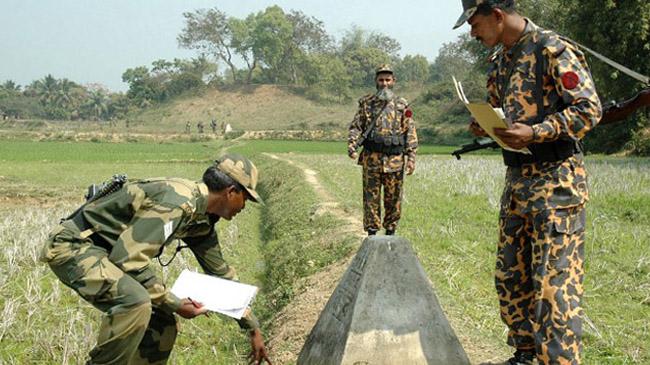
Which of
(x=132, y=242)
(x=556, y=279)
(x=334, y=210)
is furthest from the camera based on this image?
(x=334, y=210)

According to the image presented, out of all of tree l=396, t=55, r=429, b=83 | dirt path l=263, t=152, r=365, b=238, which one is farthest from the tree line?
dirt path l=263, t=152, r=365, b=238

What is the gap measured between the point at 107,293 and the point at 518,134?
2.16m

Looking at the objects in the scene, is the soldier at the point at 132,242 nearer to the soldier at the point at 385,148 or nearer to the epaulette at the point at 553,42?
the epaulette at the point at 553,42

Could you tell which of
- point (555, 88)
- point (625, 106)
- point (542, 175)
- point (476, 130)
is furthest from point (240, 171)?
point (625, 106)

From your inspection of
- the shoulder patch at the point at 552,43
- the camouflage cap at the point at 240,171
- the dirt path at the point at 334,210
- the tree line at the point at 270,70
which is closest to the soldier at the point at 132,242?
the camouflage cap at the point at 240,171

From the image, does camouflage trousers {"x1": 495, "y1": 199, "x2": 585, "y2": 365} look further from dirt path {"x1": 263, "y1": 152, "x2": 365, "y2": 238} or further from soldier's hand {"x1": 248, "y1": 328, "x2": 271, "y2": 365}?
dirt path {"x1": 263, "y1": 152, "x2": 365, "y2": 238}

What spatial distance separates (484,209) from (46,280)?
6.29m

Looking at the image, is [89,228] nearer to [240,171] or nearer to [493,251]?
[240,171]

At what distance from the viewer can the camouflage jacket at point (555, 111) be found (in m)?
2.86

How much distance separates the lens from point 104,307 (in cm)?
318

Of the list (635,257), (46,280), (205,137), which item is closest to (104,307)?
(46,280)

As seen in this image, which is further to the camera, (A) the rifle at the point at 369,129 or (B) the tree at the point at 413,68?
(B) the tree at the point at 413,68

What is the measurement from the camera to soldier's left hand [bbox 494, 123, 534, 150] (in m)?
2.84

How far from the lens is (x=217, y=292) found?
3326mm
